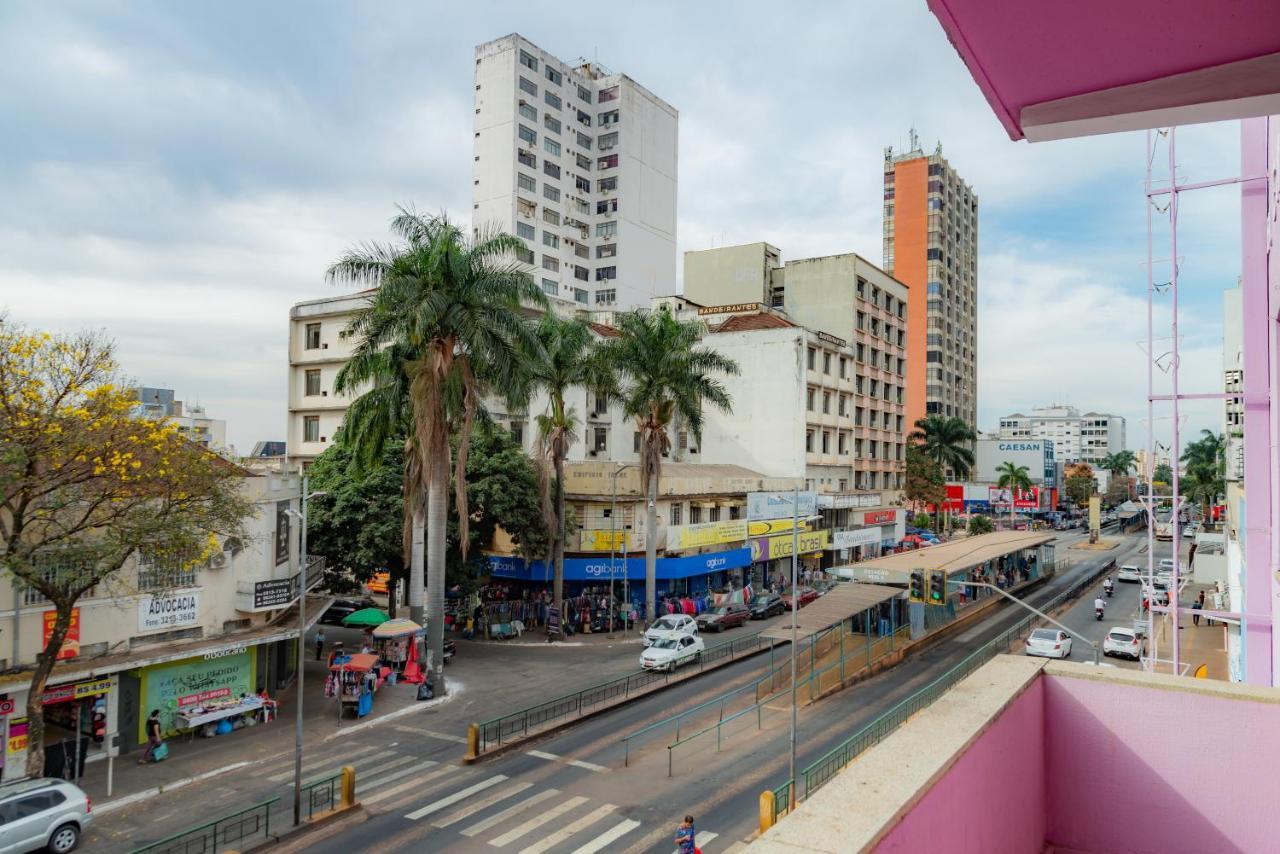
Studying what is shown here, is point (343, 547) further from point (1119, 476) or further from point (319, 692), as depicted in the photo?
point (1119, 476)

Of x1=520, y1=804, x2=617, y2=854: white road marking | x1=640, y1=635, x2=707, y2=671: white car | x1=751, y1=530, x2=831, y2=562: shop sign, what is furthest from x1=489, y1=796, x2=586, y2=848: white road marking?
x1=751, y1=530, x2=831, y2=562: shop sign

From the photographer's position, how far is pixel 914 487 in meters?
70.8

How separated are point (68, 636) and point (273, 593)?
5.45 metres

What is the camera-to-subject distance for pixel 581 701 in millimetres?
25000

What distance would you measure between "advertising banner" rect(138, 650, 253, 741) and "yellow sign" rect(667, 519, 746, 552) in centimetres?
2196

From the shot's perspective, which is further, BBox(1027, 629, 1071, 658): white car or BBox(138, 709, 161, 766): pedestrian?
BBox(1027, 629, 1071, 658): white car

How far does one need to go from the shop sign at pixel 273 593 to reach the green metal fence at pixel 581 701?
728 centimetres

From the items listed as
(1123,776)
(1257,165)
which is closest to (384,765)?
(1123,776)

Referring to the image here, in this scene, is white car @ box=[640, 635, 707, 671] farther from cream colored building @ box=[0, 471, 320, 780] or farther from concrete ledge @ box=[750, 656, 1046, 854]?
concrete ledge @ box=[750, 656, 1046, 854]

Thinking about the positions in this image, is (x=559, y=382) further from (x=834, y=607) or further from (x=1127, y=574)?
(x=1127, y=574)

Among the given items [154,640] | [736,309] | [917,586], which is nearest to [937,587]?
[917,586]

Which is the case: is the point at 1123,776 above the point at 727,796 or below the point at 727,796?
above

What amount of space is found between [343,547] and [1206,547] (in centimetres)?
5192

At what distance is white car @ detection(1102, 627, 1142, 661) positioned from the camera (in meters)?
32.3
